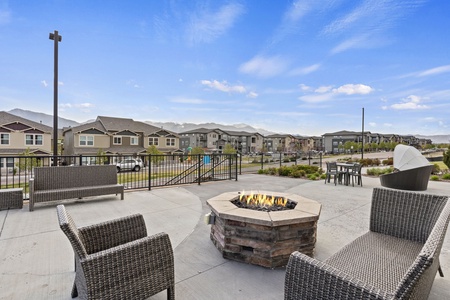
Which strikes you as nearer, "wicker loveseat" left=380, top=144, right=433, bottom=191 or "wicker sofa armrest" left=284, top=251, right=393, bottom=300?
"wicker sofa armrest" left=284, top=251, right=393, bottom=300

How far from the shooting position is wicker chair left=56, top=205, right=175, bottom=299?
1.52 m

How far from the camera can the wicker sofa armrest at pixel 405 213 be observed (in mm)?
2225

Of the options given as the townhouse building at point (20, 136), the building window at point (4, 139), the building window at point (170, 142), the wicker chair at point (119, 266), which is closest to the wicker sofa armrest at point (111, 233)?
the wicker chair at point (119, 266)

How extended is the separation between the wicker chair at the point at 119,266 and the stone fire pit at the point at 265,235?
927mm

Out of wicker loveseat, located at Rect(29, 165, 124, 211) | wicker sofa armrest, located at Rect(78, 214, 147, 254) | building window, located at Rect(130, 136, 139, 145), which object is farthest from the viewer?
building window, located at Rect(130, 136, 139, 145)

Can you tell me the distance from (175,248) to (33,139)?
30.3 metres

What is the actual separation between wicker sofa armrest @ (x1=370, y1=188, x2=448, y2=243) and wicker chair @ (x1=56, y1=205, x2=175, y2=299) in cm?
232

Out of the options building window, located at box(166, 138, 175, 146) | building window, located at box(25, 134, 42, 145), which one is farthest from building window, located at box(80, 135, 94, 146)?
building window, located at box(166, 138, 175, 146)

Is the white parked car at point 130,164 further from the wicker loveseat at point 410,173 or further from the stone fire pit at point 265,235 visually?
the wicker loveseat at point 410,173

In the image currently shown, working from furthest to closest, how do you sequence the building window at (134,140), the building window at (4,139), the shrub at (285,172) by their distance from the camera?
1. the building window at (134,140)
2. the building window at (4,139)
3. the shrub at (285,172)

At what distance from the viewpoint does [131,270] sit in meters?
1.68

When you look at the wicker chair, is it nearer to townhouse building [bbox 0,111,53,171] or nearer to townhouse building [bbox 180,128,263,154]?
townhouse building [bbox 0,111,53,171]

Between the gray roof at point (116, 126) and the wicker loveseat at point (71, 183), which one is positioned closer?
the wicker loveseat at point (71, 183)

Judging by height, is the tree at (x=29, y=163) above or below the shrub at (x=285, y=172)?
above
